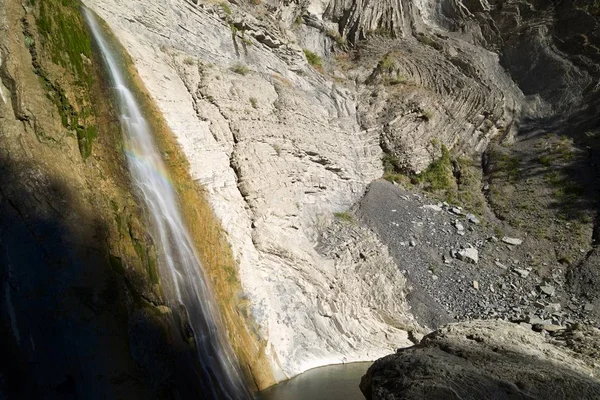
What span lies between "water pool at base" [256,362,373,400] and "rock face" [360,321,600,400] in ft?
5.71

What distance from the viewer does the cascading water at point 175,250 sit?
629 cm

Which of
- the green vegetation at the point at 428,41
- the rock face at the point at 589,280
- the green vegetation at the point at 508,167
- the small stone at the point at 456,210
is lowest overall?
the small stone at the point at 456,210

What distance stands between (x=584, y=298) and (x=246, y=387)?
8.50m

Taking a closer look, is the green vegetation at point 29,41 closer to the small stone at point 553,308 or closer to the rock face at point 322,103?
the rock face at point 322,103

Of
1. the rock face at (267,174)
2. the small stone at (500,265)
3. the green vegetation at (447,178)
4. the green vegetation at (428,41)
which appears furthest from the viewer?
the green vegetation at (428,41)

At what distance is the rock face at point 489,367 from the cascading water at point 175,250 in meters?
1.94

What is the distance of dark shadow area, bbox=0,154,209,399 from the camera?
423 centimetres

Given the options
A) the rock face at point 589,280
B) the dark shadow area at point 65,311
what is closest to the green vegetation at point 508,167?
the rock face at point 589,280

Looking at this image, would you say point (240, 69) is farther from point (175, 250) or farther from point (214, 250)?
point (175, 250)

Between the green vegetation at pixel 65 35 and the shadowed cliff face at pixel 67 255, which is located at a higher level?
the green vegetation at pixel 65 35

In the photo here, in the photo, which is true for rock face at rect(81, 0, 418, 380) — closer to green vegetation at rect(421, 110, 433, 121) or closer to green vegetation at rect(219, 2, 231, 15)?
green vegetation at rect(219, 2, 231, 15)

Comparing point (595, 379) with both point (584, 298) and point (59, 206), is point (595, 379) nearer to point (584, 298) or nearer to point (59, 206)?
point (59, 206)

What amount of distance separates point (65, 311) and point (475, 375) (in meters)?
3.82

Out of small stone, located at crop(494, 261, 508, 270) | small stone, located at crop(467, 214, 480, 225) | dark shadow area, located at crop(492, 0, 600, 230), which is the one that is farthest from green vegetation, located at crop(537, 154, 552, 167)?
small stone, located at crop(494, 261, 508, 270)
